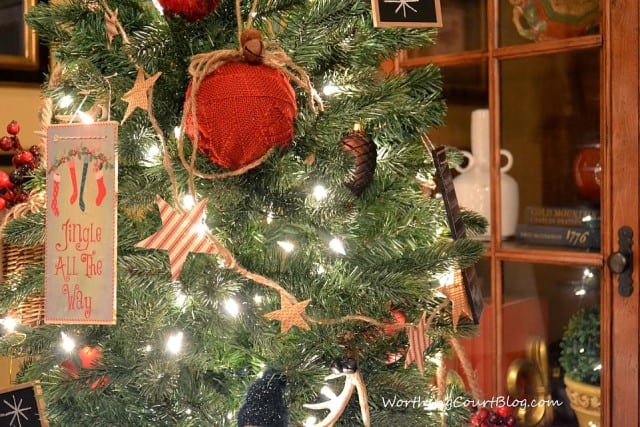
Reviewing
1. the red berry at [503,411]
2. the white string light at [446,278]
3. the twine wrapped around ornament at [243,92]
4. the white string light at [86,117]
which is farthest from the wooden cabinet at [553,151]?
the white string light at [86,117]

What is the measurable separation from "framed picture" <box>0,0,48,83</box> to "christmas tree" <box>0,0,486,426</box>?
682 millimetres

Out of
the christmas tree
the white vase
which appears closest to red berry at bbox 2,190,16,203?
the christmas tree

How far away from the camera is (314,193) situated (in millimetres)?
815

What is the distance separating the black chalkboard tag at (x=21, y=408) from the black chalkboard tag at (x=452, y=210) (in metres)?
0.54

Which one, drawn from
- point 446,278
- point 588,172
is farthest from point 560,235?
point 446,278

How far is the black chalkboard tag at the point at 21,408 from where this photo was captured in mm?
959

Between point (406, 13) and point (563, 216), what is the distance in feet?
2.83

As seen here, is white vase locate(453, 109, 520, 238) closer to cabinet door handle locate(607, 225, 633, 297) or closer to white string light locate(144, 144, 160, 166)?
cabinet door handle locate(607, 225, 633, 297)

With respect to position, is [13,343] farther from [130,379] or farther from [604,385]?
[604,385]

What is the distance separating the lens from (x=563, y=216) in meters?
1.51

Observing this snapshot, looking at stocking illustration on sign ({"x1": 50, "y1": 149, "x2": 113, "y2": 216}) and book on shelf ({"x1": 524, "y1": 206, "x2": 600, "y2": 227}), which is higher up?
stocking illustration on sign ({"x1": 50, "y1": 149, "x2": 113, "y2": 216})

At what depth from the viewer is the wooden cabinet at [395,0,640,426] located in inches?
54.5

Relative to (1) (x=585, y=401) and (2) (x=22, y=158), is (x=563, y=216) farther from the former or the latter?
(2) (x=22, y=158)

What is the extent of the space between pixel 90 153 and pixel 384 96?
0.97 ft
